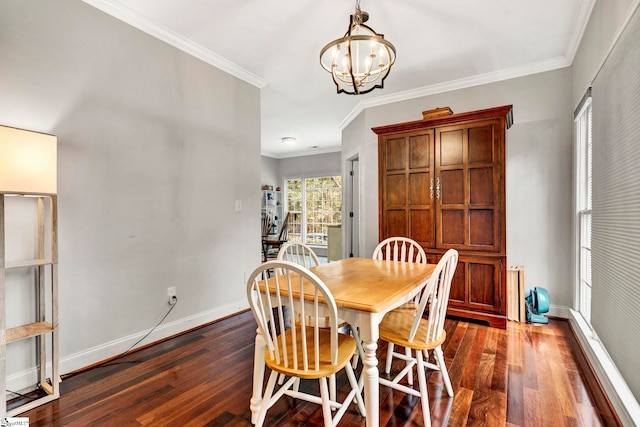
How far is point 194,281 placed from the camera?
2.93m

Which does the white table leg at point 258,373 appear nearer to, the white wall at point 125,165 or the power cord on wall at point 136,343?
the power cord on wall at point 136,343

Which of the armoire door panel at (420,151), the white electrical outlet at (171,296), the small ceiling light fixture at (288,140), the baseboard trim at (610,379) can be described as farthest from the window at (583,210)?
the small ceiling light fixture at (288,140)

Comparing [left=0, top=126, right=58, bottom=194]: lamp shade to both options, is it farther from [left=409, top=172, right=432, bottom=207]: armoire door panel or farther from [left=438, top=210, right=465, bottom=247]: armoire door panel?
[left=438, top=210, right=465, bottom=247]: armoire door panel

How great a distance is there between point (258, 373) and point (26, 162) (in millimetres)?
1645

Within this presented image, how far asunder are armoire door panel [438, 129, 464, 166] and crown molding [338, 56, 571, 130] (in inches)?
36.9

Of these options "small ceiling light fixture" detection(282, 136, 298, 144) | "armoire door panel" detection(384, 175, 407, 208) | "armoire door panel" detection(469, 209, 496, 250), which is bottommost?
"armoire door panel" detection(469, 209, 496, 250)

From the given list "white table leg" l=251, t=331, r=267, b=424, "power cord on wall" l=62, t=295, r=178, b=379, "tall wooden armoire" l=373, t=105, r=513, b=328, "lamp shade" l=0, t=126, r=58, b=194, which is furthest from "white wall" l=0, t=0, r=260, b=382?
"tall wooden armoire" l=373, t=105, r=513, b=328

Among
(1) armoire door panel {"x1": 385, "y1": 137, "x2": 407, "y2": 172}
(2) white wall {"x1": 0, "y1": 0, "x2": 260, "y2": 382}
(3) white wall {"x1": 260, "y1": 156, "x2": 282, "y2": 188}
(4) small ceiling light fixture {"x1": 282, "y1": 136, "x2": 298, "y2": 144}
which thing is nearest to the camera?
(2) white wall {"x1": 0, "y1": 0, "x2": 260, "y2": 382}

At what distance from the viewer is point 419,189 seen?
331cm

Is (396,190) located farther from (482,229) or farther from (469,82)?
(469,82)

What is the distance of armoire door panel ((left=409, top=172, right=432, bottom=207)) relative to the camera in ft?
10.7

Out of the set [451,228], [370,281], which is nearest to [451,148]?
[451,228]

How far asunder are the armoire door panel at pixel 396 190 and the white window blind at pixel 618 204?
5.15ft

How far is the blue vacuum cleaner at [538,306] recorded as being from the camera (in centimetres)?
301
